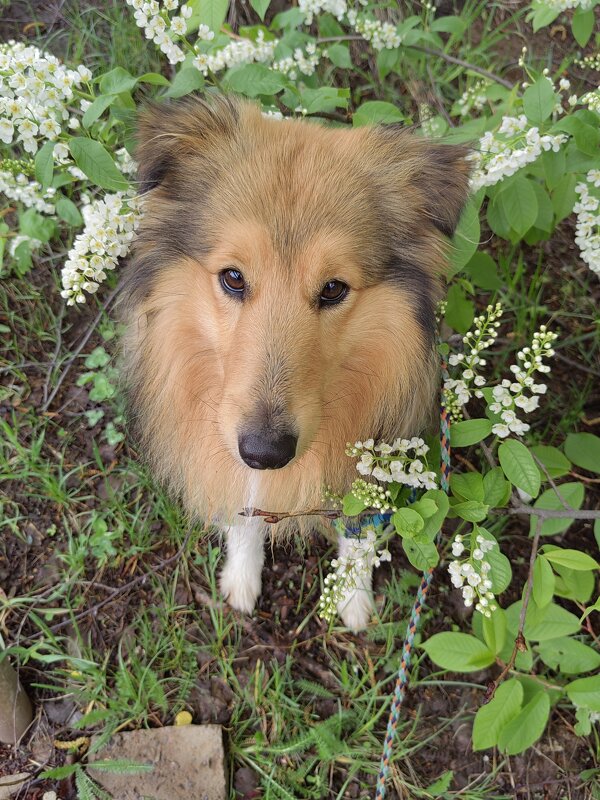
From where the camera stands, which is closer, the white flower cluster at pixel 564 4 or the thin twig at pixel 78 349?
the white flower cluster at pixel 564 4

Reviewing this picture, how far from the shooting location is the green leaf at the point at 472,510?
1.58 m

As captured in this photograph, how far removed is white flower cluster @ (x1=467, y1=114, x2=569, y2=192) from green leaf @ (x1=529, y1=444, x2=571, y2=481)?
94 centimetres

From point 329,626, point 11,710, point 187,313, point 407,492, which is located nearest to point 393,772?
point 329,626

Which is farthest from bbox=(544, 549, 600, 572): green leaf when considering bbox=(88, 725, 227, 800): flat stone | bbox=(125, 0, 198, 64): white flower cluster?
bbox=(125, 0, 198, 64): white flower cluster

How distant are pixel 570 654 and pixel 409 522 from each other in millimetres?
831

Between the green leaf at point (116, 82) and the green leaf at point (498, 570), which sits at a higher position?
the green leaf at point (116, 82)

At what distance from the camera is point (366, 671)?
2.51 m

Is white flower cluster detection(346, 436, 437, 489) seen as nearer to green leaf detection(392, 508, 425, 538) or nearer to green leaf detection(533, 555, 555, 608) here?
green leaf detection(392, 508, 425, 538)

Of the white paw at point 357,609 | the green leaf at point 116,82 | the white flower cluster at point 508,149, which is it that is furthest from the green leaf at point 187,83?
the white paw at point 357,609

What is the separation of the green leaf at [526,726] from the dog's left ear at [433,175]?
137 cm

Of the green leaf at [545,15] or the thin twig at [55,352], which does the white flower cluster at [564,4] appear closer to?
the green leaf at [545,15]

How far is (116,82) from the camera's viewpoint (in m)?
1.64

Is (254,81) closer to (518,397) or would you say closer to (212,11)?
(212,11)

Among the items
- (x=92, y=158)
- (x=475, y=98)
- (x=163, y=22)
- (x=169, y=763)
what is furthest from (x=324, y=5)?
(x=169, y=763)
